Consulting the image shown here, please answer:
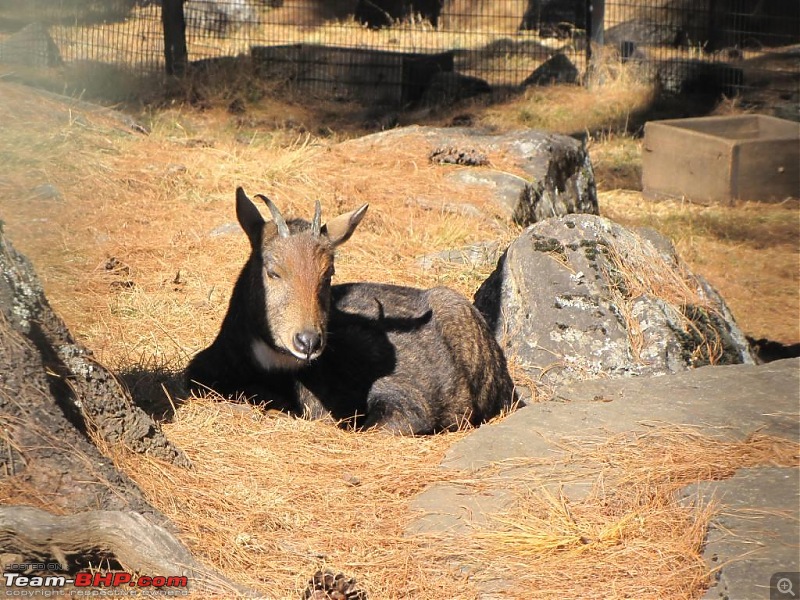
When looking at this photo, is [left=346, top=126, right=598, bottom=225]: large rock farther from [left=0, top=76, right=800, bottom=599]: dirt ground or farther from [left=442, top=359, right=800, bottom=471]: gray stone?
[left=442, top=359, right=800, bottom=471]: gray stone

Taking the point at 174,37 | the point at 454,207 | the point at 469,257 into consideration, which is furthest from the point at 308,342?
the point at 174,37

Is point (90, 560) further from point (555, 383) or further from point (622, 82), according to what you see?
point (622, 82)

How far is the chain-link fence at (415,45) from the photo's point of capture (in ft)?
53.2

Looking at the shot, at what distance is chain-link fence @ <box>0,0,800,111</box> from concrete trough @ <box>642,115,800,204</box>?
4.07 m

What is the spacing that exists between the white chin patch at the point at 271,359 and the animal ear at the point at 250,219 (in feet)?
2.20

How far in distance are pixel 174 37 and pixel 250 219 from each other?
1057 cm

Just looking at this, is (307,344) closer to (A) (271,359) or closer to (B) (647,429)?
(A) (271,359)

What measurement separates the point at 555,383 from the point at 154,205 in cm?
483

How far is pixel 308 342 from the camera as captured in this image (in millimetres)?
5938

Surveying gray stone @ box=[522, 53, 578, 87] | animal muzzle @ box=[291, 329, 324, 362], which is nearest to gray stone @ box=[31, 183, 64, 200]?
animal muzzle @ box=[291, 329, 324, 362]

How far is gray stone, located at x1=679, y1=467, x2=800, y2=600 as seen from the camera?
4.03 metres

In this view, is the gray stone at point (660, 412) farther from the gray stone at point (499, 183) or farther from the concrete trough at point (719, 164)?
the concrete trough at point (719, 164)

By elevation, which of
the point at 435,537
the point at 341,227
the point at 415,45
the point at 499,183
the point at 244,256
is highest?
the point at 415,45

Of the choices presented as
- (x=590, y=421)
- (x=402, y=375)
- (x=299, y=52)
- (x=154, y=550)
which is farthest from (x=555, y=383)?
(x=299, y=52)
